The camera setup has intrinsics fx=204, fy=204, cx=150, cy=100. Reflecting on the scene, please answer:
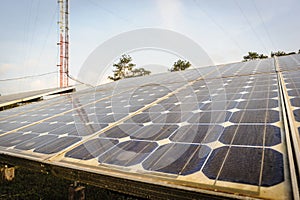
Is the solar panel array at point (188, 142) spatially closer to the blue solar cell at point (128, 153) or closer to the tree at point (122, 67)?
the blue solar cell at point (128, 153)

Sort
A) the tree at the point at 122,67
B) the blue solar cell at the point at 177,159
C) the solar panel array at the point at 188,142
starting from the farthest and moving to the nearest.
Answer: the tree at the point at 122,67, the blue solar cell at the point at 177,159, the solar panel array at the point at 188,142

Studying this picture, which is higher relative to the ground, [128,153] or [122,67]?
[122,67]

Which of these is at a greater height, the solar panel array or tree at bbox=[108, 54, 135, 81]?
tree at bbox=[108, 54, 135, 81]

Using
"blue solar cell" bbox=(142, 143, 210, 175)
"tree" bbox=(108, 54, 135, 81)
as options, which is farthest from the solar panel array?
"tree" bbox=(108, 54, 135, 81)

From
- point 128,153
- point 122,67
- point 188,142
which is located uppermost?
point 122,67

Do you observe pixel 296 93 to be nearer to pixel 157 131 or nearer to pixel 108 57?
pixel 157 131

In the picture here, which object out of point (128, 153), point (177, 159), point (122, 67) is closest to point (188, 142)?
point (177, 159)

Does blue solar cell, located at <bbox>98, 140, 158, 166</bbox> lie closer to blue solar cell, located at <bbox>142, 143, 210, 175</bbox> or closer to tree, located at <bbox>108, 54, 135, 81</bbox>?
blue solar cell, located at <bbox>142, 143, 210, 175</bbox>

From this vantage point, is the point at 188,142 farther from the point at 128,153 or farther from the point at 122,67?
the point at 122,67

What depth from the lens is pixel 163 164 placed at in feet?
6.67

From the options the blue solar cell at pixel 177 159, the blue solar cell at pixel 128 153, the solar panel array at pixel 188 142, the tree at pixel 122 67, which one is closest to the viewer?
the solar panel array at pixel 188 142

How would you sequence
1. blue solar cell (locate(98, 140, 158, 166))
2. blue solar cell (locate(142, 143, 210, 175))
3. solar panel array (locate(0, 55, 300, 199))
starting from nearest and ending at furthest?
solar panel array (locate(0, 55, 300, 199)), blue solar cell (locate(142, 143, 210, 175)), blue solar cell (locate(98, 140, 158, 166))

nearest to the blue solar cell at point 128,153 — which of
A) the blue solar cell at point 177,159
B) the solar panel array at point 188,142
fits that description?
the solar panel array at point 188,142

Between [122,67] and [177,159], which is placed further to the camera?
[122,67]
